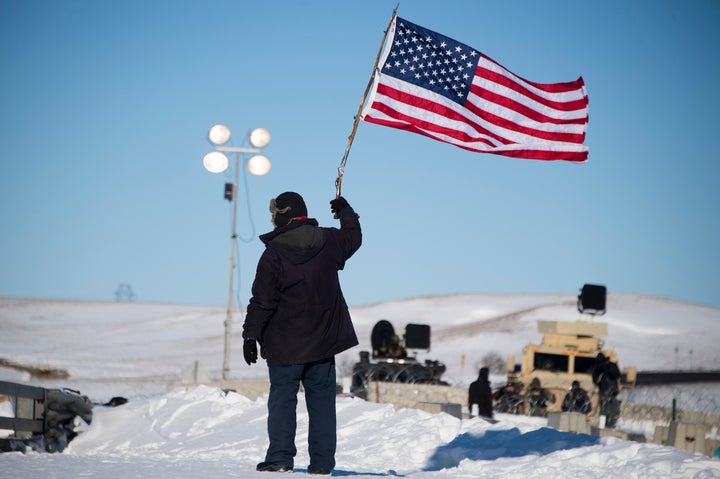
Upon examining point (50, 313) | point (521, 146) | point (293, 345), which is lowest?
point (50, 313)

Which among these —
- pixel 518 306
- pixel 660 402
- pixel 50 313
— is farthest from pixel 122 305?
pixel 660 402

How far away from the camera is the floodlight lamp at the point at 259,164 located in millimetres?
27641

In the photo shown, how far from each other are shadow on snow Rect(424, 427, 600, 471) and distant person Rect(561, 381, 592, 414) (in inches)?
460

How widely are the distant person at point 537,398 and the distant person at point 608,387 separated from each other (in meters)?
1.24

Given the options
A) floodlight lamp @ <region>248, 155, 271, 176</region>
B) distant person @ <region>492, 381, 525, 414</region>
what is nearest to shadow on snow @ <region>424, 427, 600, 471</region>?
distant person @ <region>492, 381, 525, 414</region>

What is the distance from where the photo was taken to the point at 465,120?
10703mm

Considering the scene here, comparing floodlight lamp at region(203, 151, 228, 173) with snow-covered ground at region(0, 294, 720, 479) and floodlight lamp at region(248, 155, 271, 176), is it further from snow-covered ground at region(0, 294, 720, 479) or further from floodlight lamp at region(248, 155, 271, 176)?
snow-covered ground at region(0, 294, 720, 479)

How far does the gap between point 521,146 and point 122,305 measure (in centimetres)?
9886

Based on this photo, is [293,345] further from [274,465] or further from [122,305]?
[122,305]

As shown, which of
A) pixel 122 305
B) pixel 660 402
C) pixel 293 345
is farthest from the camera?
pixel 122 305

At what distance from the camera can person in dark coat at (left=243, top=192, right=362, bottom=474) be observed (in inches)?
299

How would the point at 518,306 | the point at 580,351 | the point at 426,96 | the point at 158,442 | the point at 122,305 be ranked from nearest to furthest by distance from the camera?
the point at 426,96 < the point at 158,442 < the point at 580,351 < the point at 518,306 < the point at 122,305

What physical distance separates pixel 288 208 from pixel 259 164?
19889 millimetres

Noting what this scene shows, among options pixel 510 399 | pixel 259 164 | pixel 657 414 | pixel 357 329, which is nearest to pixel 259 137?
pixel 259 164
